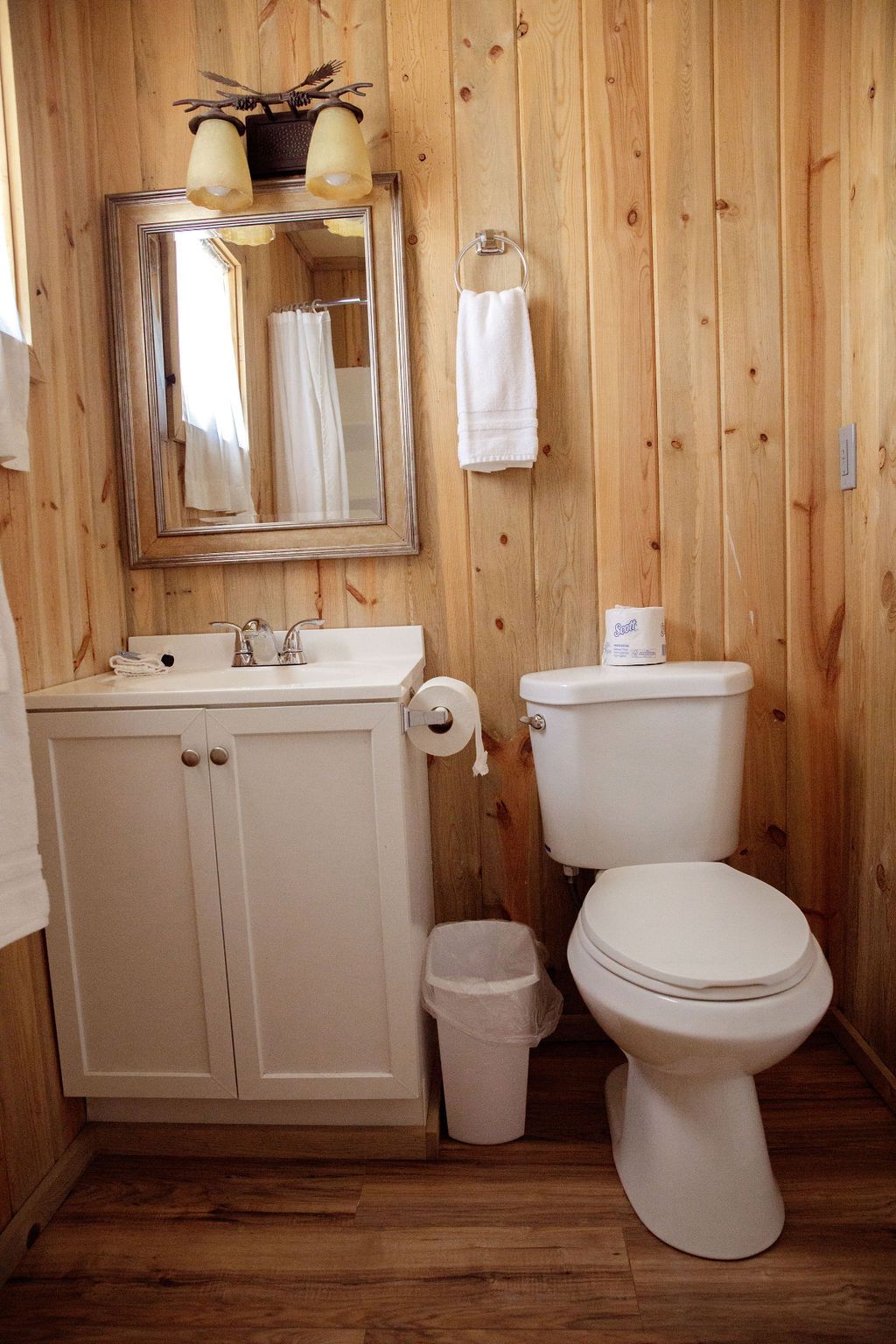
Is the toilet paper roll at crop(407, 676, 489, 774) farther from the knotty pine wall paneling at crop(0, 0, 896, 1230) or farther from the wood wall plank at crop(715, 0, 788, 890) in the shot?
the wood wall plank at crop(715, 0, 788, 890)

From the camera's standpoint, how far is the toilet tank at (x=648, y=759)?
1568mm

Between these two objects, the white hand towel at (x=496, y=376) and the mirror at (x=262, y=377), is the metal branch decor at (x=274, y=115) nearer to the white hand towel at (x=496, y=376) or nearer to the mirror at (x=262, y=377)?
the mirror at (x=262, y=377)

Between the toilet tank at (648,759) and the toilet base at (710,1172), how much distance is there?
0.42 meters

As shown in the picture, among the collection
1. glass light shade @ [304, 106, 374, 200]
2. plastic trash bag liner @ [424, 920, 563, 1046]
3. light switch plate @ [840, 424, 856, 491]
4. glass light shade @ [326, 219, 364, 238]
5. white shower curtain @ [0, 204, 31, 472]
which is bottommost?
plastic trash bag liner @ [424, 920, 563, 1046]

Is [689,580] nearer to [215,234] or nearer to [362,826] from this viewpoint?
[362,826]

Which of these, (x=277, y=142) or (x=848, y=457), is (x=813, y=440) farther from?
(x=277, y=142)

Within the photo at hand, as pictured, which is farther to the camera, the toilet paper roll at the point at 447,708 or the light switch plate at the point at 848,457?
the light switch plate at the point at 848,457

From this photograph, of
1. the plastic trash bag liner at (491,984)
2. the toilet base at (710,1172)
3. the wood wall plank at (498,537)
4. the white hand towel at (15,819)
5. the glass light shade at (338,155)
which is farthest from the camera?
the wood wall plank at (498,537)

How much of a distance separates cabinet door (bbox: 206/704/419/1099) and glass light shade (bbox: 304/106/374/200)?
1030 millimetres

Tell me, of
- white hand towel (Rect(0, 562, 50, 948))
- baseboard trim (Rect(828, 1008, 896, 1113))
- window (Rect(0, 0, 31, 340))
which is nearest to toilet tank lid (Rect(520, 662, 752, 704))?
baseboard trim (Rect(828, 1008, 896, 1113))

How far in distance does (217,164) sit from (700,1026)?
1708 mm

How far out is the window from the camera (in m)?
1.45

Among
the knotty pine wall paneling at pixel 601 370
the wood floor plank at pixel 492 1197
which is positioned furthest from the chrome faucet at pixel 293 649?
the wood floor plank at pixel 492 1197

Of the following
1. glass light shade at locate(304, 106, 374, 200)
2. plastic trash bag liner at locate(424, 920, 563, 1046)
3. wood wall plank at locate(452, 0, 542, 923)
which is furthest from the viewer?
wood wall plank at locate(452, 0, 542, 923)
